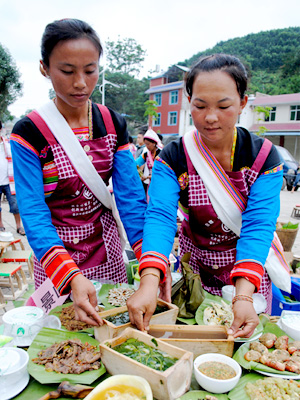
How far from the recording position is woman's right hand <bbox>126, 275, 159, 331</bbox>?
4.41 ft

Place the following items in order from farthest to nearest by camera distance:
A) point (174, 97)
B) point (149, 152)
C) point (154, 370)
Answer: point (174, 97) < point (149, 152) < point (154, 370)

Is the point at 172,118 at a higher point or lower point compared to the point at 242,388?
higher

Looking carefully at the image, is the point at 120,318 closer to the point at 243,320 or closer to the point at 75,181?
the point at 243,320

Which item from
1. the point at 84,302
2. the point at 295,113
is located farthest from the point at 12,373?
the point at 295,113

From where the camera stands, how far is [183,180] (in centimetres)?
183

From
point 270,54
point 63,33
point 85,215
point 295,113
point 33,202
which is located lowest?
point 85,215

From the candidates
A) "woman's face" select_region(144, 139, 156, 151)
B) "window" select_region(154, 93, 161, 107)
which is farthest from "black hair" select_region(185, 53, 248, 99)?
"window" select_region(154, 93, 161, 107)

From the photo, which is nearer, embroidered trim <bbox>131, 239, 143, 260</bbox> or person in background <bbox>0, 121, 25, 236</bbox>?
embroidered trim <bbox>131, 239, 143, 260</bbox>

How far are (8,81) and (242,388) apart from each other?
13.2m

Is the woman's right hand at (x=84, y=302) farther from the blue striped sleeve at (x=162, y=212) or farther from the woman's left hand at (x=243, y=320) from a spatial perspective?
the woman's left hand at (x=243, y=320)

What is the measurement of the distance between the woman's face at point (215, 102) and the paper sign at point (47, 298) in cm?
→ 119

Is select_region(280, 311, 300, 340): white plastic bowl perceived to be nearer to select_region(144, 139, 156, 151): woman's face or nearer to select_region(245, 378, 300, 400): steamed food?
select_region(245, 378, 300, 400): steamed food

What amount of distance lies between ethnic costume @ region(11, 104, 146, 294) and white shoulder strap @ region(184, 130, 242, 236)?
395mm

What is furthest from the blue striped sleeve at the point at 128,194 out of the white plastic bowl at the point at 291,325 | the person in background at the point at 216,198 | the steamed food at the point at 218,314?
the white plastic bowl at the point at 291,325
